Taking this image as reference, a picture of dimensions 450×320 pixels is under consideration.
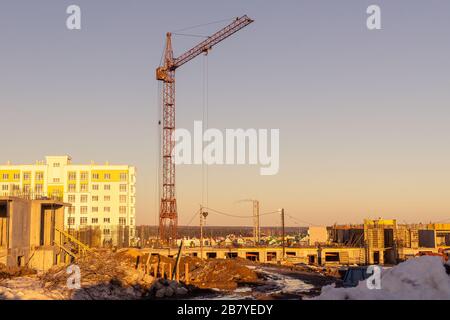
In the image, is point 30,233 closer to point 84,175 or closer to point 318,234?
point 318,234

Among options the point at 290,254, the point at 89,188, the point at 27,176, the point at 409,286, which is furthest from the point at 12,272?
the point at 27,176

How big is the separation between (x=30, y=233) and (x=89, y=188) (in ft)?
220

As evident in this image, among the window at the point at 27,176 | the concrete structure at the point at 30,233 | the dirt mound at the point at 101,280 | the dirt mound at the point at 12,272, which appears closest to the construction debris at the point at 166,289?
the dirt mound at the point at 101,280

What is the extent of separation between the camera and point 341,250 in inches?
2958

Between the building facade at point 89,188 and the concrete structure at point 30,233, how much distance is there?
179 ft

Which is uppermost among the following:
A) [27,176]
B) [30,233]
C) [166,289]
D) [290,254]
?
[27,176]

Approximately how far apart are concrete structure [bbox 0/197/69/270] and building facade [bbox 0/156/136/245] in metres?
54.6

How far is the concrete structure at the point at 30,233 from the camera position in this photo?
42875mm

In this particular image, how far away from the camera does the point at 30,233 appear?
48625 mm

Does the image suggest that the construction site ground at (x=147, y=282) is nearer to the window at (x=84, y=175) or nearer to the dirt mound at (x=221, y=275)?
the dirt mound at (x=221, y=275)

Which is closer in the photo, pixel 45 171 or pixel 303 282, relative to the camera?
pixel 303 282
